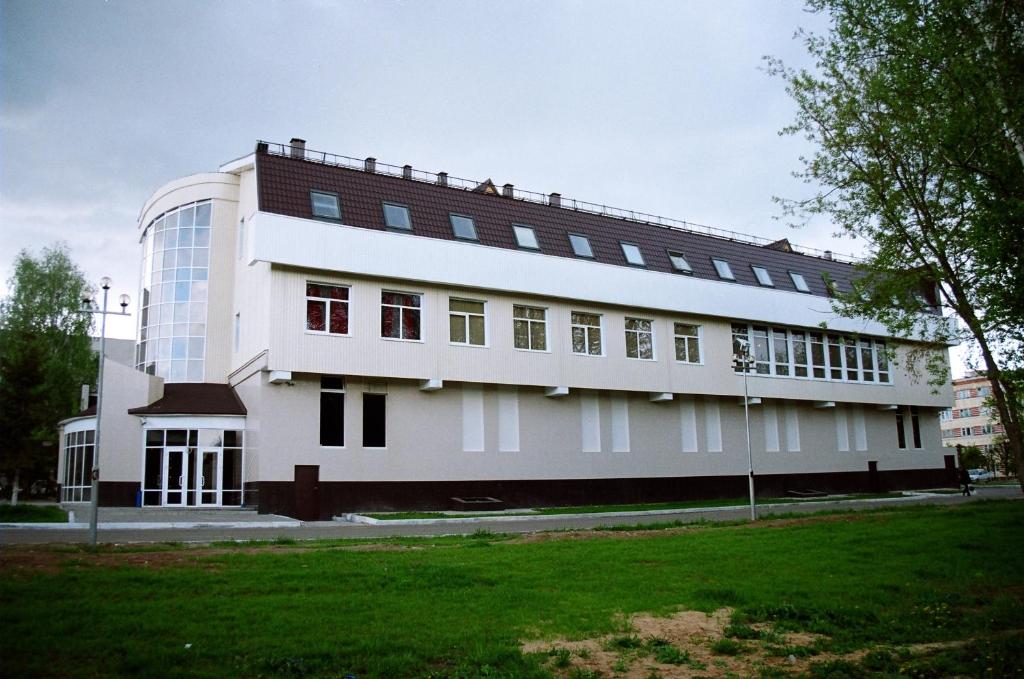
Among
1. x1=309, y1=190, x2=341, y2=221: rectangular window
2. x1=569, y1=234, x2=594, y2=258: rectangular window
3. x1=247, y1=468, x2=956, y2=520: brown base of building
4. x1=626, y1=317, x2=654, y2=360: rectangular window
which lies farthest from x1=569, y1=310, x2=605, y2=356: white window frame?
x1=309, y1=190, x2=341, y2=221: rectangular window

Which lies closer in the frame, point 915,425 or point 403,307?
point 403,307

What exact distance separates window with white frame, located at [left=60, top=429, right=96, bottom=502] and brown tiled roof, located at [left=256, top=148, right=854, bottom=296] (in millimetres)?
12410

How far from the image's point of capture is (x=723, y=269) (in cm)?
4081

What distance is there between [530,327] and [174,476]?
47.4 feet

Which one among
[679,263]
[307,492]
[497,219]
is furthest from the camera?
[679,263]

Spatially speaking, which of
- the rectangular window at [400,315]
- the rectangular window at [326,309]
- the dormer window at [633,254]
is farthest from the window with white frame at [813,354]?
the rectangular window at [326,309]

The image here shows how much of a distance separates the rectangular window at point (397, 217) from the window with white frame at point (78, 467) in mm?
13873

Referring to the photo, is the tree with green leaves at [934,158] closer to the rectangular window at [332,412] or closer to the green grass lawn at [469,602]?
the green grass lawn at [469,602]

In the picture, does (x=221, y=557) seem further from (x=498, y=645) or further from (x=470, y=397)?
(x=470, y=397)

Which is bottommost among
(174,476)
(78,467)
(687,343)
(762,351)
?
(174,476)

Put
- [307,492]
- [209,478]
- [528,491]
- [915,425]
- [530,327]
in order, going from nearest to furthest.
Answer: [307,492], [209,478], [528,491], [530,327], [915,425]

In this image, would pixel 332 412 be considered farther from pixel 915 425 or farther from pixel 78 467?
pixel 915 425

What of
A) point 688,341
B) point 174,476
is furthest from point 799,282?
point 174,476

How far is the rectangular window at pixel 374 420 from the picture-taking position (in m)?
29.2
